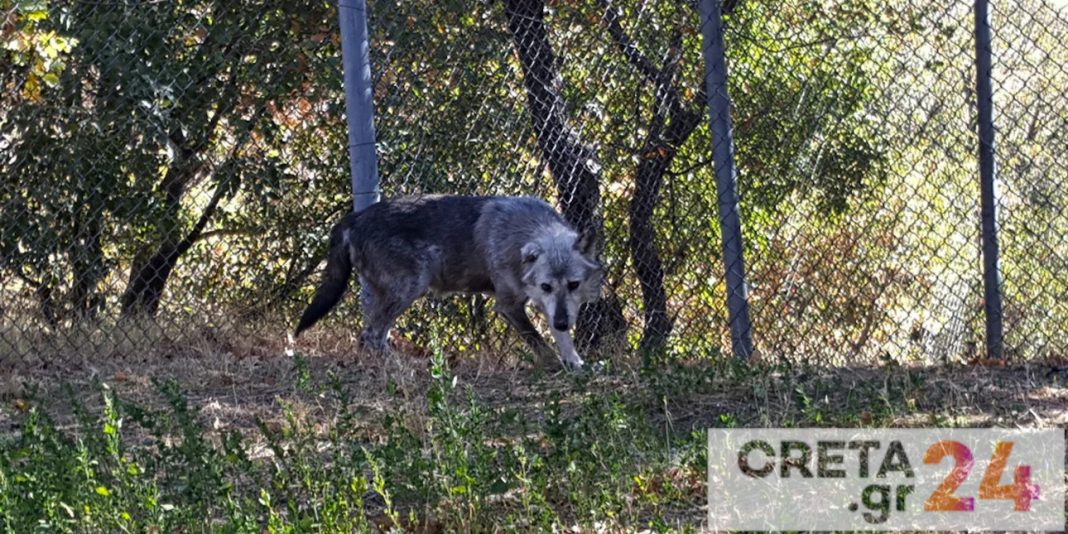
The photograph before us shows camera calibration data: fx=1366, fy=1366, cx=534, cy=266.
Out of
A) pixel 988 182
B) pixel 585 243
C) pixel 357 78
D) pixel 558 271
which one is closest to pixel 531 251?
pixel 558 271

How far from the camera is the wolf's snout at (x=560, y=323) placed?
717 cm

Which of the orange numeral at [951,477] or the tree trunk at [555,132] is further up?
the tree trunk at [555,132]

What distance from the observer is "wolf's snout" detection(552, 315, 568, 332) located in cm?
717

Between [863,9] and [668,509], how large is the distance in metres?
5.54

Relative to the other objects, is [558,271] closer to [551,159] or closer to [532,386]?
[551,159]

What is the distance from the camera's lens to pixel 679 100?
8211 mm

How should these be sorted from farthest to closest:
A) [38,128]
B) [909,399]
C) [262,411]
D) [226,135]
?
[226,135] < [38,128] < [262,411] < [909,399]

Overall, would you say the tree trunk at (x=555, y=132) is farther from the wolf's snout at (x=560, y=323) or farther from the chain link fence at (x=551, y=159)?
the wolf's snout at (x=560, y=323)

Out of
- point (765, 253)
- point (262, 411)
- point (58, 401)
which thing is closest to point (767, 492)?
point (262, 411)

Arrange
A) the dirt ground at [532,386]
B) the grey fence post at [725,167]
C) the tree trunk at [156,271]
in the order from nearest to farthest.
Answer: the dirt ground at [532,386]
the grey fence post at [725,167]
the tree trunk at [156,271]

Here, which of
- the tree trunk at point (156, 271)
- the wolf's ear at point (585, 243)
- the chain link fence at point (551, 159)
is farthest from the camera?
the tree trunk at point (156, 271)

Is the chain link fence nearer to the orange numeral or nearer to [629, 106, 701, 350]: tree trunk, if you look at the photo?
[629, 106, 701, 350]: tree trunk

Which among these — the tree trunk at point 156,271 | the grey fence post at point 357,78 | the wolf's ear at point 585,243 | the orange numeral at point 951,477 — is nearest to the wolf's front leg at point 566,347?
the wolf's ear at point 585,243

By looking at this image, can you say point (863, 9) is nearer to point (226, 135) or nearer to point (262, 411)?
point (226, 135)
